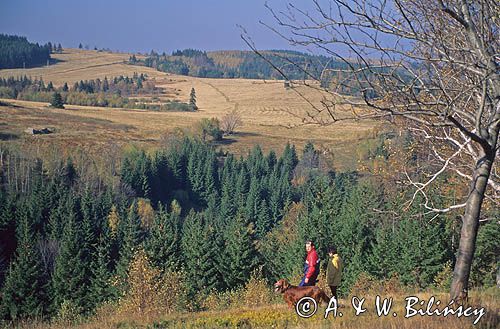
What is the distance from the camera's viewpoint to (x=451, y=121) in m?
6.34

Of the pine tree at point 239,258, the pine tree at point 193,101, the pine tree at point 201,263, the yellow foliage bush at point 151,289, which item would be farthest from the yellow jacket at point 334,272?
the pine tree at point 193,101

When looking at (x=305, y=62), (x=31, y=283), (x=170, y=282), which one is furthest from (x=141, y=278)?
(x=305, y=62)

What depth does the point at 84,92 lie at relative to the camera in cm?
15625

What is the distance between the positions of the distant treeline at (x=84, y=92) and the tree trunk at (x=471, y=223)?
14410cm

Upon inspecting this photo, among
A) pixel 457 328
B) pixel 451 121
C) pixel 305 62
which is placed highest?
pixel 305 62

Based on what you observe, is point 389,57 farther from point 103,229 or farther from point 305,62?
→ point 103,229

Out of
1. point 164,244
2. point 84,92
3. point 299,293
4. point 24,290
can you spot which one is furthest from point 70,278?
point 84,92

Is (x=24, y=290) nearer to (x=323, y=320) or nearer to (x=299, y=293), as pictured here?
(x=299, y=293)

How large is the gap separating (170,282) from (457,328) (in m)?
25.6

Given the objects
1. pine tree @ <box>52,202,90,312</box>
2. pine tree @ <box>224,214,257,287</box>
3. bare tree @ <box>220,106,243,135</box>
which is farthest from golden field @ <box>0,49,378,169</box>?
pine tree @ <box>52,202,90,312</box>

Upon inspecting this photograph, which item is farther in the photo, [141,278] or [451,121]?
[141,278]

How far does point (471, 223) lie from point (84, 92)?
159060 mm

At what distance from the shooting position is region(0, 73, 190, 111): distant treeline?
486 feet

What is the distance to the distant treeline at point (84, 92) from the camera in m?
148
